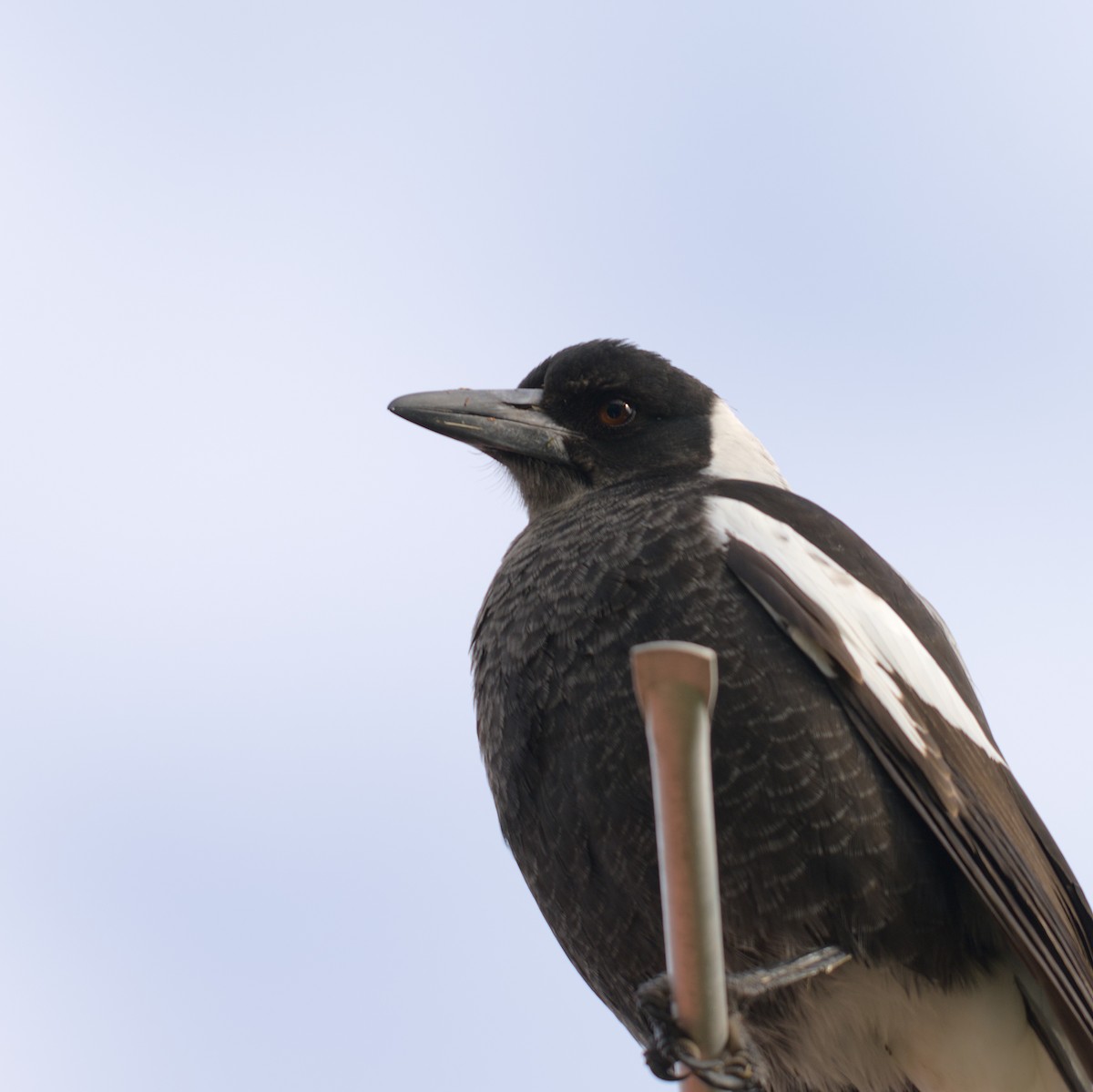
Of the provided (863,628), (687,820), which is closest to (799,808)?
(863,628)

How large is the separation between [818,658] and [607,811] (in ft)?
1.46

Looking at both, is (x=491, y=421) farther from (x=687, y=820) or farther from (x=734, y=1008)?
(x=687, y=820)

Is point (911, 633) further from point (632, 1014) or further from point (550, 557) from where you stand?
point (632, 1014)

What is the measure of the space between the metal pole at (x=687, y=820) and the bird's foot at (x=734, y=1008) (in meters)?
0.18

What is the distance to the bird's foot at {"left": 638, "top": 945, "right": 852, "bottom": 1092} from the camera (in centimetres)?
167

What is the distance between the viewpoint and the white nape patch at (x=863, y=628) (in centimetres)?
264

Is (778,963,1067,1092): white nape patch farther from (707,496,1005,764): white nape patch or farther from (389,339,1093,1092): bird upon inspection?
(707,496,1005,764): white nape patch

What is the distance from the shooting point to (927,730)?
2.65m

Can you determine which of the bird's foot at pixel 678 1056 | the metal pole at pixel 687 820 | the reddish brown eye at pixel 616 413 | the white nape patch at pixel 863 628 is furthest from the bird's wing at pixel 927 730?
the metal pole at pixel 687 820

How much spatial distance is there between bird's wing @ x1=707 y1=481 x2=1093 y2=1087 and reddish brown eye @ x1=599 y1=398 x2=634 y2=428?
73 cm

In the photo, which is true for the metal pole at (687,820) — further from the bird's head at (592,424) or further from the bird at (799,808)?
the bird's head at (592,424)

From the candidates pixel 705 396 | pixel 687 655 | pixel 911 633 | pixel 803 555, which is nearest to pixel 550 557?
pixel 803 555

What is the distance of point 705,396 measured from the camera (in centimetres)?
390

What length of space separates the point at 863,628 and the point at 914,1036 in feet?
2.33
